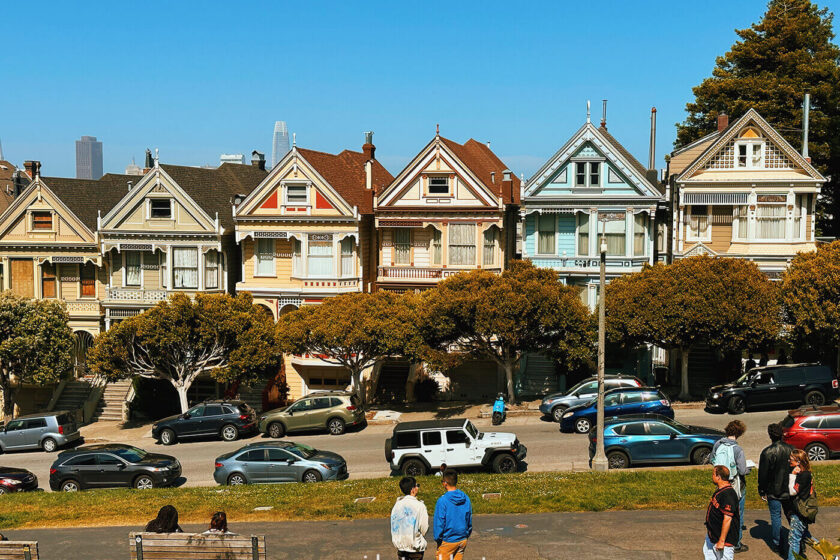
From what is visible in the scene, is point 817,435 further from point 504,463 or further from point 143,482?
point 143,482

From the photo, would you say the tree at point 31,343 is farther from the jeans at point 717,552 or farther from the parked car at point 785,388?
the jeans at point 717,552

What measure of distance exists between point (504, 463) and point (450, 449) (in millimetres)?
1648

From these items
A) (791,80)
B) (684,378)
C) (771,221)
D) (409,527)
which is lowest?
(684,378)

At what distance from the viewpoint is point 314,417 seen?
3600cm

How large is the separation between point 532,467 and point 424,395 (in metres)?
16.0

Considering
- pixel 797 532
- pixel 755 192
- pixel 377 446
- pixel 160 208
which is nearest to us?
pixel 797 532

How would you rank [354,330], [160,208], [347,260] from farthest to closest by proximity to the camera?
[160,208]
[347,260]
[354,330]

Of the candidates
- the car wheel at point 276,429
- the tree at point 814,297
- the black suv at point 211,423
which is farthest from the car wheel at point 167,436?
the tree at point 814,297

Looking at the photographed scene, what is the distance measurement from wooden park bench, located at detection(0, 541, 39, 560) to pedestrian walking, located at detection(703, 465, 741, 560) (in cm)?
1072

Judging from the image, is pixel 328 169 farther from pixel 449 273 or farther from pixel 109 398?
pixel 109 398

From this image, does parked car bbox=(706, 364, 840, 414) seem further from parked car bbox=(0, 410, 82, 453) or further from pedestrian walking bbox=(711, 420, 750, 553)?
parked car bbox=(0, 410, 82, 453)

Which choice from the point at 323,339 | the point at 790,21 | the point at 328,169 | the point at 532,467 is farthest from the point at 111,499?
the point at 790,21

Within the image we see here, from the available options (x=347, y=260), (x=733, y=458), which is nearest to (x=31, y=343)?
(x=347, y=260)

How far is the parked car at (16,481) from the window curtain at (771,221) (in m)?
31.8
